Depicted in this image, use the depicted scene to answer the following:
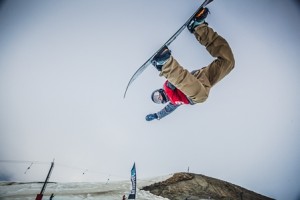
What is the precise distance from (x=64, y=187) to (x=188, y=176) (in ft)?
45.4

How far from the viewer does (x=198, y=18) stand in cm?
409

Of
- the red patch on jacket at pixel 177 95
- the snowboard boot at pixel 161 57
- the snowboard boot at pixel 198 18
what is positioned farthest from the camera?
the red patch on jacket at pixel 177 95

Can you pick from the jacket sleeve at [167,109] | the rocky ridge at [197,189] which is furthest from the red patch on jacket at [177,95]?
the rocky ridge at [197,189]

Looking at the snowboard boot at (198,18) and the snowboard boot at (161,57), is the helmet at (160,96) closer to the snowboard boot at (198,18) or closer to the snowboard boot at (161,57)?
the snowboard boot at (198,18)

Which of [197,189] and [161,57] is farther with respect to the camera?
[197,189]

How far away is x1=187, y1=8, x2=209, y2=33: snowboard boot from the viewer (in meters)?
Answer: 4.05

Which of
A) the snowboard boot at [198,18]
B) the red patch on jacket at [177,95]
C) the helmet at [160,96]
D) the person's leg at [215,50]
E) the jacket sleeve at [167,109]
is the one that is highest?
the snowboard boot at [198,18]

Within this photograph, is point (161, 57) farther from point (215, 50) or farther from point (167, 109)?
point (167, 109)

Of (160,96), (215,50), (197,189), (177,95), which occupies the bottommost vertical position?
(197,189)

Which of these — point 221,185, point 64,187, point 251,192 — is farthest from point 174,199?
point 64,187

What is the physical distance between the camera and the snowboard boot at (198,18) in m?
4.05

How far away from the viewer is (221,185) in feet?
61.9

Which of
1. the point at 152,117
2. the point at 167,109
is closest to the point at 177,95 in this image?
the point at 167,109

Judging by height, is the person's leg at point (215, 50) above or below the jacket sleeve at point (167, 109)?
above
